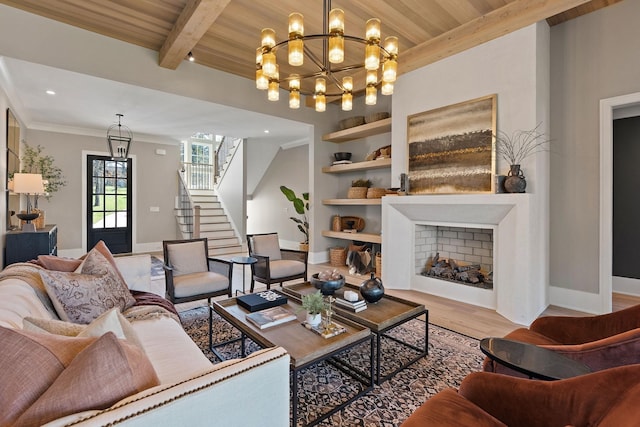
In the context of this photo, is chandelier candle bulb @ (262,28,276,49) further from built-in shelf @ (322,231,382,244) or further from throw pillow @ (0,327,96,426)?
built-in shelf @ (322,231,382,244)

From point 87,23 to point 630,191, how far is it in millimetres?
7264

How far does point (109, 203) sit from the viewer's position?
7254 mm

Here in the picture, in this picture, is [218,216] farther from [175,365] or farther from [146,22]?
[175,365]

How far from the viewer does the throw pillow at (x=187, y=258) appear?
337 cm

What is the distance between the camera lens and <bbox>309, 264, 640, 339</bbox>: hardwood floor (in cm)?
303

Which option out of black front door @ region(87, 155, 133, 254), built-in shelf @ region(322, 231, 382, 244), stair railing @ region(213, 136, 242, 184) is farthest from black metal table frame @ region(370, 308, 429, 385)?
stair railing @ region(213, 136, 242, 184)

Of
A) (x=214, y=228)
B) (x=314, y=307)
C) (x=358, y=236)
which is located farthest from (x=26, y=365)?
(x=214, y=228)

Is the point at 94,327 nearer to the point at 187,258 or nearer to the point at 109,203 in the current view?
the point at 187,258

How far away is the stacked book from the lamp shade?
4319 mm

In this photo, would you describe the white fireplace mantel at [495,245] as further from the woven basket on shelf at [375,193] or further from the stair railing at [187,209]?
the stair railing at [187,209]

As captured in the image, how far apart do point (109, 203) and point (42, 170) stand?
169 centimetres

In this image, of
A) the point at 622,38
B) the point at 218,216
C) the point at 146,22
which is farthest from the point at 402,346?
the point at 218,216

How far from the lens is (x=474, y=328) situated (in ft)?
10.0

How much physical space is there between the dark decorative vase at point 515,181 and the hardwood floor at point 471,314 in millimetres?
1406
